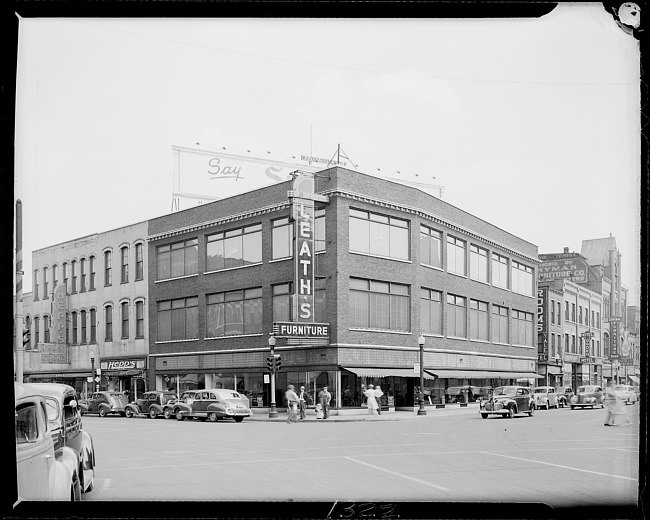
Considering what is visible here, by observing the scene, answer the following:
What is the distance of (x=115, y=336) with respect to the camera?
3676 mm

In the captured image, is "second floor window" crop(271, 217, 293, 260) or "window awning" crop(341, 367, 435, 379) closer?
"second floor window" crop(271, 217, 293, 260)

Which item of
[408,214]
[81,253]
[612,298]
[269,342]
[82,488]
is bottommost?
[82,488]

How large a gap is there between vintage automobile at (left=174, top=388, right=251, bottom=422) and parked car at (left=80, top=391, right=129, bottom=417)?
0.28 meters

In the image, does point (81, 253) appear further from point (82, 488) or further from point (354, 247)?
point (354, 247)

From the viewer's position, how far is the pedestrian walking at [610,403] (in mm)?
2889

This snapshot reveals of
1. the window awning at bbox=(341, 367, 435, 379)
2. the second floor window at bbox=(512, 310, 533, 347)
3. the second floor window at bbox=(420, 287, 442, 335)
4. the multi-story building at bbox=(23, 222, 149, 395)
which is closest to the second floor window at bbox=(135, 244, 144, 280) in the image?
the multi-story building at bbox=(23, 222, 149, 395)

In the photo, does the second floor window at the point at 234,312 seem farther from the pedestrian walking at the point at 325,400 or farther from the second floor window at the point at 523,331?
the second floor window at the point at 523,331

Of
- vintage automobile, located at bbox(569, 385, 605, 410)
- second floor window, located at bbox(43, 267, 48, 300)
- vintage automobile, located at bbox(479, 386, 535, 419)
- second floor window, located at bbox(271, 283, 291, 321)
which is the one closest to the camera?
vintage automobile, located at bbox(569, 385, 605, 410)

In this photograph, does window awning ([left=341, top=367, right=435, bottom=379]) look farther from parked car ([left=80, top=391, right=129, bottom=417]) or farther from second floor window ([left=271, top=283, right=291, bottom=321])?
parked car ([left=80, top=391, right=129, bottom=417])

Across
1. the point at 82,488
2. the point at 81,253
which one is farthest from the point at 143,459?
the point at 81,253

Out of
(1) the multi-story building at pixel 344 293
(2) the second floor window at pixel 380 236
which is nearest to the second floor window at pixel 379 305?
(1) the multi-story building at pixel 344 293

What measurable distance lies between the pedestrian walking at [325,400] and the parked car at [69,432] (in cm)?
119

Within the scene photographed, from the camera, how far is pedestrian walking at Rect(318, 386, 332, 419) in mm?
3621

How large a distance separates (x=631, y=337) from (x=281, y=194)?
1830 mm
